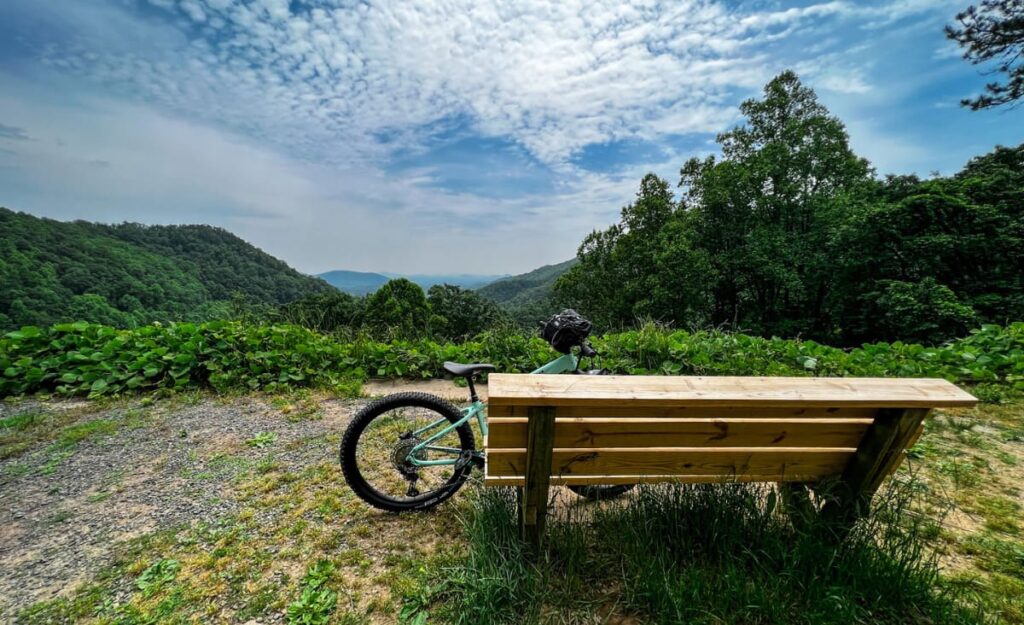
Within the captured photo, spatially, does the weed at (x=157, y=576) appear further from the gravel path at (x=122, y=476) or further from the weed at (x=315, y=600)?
the weed at (x=315, y=600)

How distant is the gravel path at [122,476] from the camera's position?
2135 millimetres

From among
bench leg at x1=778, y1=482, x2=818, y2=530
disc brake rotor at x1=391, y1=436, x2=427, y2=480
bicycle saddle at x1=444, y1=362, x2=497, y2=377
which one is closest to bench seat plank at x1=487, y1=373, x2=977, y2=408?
bench leg at x1=778, y1=482, x2=818, y2=530

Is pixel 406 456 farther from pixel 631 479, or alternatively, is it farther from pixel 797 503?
pixel 797 503

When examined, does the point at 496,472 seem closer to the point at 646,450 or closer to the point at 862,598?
the point at 646,450

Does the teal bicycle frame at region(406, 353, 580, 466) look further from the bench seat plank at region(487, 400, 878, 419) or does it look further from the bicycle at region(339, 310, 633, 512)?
the bench seat plank at region(487, 400, 878, 419)

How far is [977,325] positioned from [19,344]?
23.0 meters

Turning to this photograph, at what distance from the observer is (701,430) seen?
5.34 feet

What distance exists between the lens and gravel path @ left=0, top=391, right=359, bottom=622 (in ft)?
7.00

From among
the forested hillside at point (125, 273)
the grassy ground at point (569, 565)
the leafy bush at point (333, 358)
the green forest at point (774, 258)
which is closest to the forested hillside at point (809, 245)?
the green forest at point (774, 258)

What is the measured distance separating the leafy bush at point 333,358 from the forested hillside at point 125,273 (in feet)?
2.90

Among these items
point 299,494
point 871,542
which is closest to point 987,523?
point 871,542

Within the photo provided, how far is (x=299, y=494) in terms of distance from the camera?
8.77ft

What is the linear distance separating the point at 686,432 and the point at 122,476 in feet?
12.9

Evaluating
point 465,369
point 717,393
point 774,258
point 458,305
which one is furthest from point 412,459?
point 458,305
